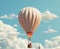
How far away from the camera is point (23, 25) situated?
61688 mm

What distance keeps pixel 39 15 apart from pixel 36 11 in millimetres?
1146

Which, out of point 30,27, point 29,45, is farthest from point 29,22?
point 29,45

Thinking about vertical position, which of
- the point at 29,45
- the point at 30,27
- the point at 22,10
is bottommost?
the point at 29,45

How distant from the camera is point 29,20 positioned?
6191 centimetres

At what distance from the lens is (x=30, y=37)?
61656 mm

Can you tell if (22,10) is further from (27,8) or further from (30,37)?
(30,37)

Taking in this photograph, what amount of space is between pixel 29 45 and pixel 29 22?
5005mm

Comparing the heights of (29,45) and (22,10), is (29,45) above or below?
below

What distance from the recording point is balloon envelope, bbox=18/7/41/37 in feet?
203

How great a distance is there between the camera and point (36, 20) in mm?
62250

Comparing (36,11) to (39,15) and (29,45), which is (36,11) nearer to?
(39,15)

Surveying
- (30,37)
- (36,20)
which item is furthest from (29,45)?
(36,20)

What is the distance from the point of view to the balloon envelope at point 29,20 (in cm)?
6172

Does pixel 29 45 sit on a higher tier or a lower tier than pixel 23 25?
lower
